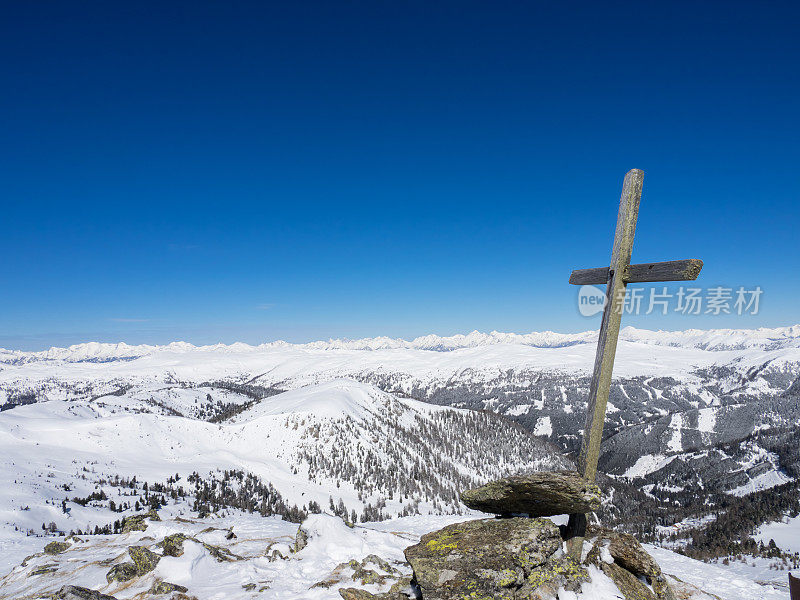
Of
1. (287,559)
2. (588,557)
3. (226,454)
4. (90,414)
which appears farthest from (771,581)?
(90,414)

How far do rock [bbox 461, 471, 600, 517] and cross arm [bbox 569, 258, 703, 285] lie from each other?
14.7 ft

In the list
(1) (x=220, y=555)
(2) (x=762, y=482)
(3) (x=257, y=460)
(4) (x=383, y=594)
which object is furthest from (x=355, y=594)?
(2) (x=762, y=482)

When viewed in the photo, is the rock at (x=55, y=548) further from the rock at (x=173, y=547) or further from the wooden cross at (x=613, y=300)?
the wooden cross at (x=613, y=300)

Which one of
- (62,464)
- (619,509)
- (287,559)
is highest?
(287,559)

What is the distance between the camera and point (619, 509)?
157 m

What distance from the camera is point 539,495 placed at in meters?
8.44

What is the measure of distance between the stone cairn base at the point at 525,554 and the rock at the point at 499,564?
0.7 inches

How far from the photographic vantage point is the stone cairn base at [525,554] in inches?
A: 292

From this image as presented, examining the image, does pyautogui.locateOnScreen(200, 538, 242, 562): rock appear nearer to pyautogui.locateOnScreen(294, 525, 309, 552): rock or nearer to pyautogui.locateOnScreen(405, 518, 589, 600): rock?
pyautogui.locateOnScreen(294, 525, 309, 552): rock

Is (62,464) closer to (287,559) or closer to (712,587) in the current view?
(287,559)

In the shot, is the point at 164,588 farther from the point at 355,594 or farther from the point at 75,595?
the point at 355,594

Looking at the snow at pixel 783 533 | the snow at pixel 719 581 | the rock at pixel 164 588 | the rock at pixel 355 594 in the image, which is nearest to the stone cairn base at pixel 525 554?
the rock at pixel 355 594

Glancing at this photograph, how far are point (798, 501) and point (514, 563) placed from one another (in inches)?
6528

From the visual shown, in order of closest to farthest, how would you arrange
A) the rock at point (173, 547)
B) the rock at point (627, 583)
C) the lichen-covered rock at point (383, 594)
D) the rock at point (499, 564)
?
the rock at point (499, 564), the rock at point (627, 583), the lichen-covered rock at point (383, 594), the rock at point (173, 547)
